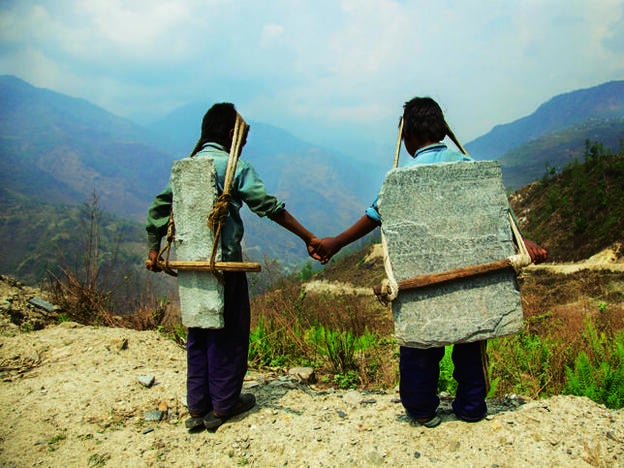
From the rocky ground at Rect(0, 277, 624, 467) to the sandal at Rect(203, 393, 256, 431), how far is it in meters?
0.05

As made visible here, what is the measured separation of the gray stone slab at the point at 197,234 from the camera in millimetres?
2773

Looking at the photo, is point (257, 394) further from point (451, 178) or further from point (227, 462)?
point (451, 178)

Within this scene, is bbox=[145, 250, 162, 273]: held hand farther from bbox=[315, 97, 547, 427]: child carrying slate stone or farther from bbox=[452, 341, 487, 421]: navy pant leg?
bbox=[452, 341, 487, 421]: navy pant leg

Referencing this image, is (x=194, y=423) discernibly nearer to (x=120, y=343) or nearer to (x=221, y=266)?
(x=221, y=266)

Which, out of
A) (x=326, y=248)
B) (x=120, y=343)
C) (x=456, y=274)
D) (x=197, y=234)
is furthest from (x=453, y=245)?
(x=120, y=343)

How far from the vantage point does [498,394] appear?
345 cm

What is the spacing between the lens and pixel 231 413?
9.80 feet

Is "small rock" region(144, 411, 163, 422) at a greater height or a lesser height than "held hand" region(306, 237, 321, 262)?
lesser

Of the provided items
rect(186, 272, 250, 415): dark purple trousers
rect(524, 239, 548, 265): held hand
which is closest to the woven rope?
rect(186, 272, 250, 415): dark purple trousers

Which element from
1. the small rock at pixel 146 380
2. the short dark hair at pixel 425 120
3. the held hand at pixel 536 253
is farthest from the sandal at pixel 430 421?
the small rock at pixel 146 380

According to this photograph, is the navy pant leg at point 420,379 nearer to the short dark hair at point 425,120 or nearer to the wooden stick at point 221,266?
the wooden stick at point 221,266

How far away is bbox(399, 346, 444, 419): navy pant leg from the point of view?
2523 mm

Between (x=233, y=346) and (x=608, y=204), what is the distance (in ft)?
59.9

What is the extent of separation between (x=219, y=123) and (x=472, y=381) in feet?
7.89
